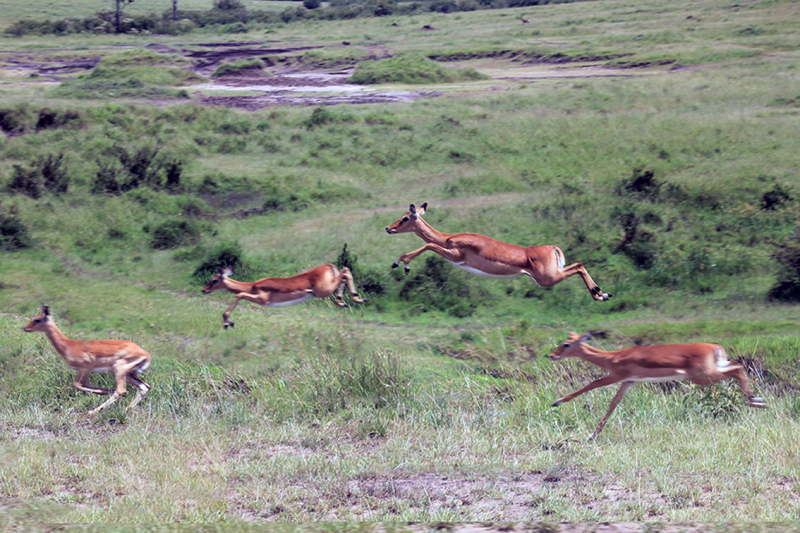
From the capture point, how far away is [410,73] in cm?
4694

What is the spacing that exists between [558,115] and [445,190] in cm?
996

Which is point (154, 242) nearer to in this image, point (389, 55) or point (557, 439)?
point (557, 439)

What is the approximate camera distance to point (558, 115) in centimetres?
3297

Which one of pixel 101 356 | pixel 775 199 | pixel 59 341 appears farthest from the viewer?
pixel 775 199

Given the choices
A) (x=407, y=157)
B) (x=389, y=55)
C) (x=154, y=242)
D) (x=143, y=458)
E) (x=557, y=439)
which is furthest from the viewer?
(x=389, y=55)

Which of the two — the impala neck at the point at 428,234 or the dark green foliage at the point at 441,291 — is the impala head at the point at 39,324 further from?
the dark green foliage at the point at 441,291

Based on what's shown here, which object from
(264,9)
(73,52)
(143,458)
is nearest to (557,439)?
(143,458)

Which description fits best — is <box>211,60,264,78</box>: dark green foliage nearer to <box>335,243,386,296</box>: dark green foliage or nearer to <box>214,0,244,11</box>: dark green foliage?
<box>335,243,386,296</box>: dark green foliage

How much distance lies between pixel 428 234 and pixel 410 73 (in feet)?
135

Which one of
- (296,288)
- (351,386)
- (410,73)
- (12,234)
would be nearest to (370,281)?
(351,386)

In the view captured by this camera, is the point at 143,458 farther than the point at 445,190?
No

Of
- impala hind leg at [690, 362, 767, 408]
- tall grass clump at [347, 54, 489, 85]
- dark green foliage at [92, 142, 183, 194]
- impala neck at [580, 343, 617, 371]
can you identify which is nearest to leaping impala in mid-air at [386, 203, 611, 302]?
impala neck at [580, 343, 617, 371]

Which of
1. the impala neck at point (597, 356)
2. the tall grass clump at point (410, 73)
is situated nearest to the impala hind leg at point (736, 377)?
the impala neck at point (597, 356)

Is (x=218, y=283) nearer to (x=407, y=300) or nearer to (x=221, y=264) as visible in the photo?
(x=221, y=264)
